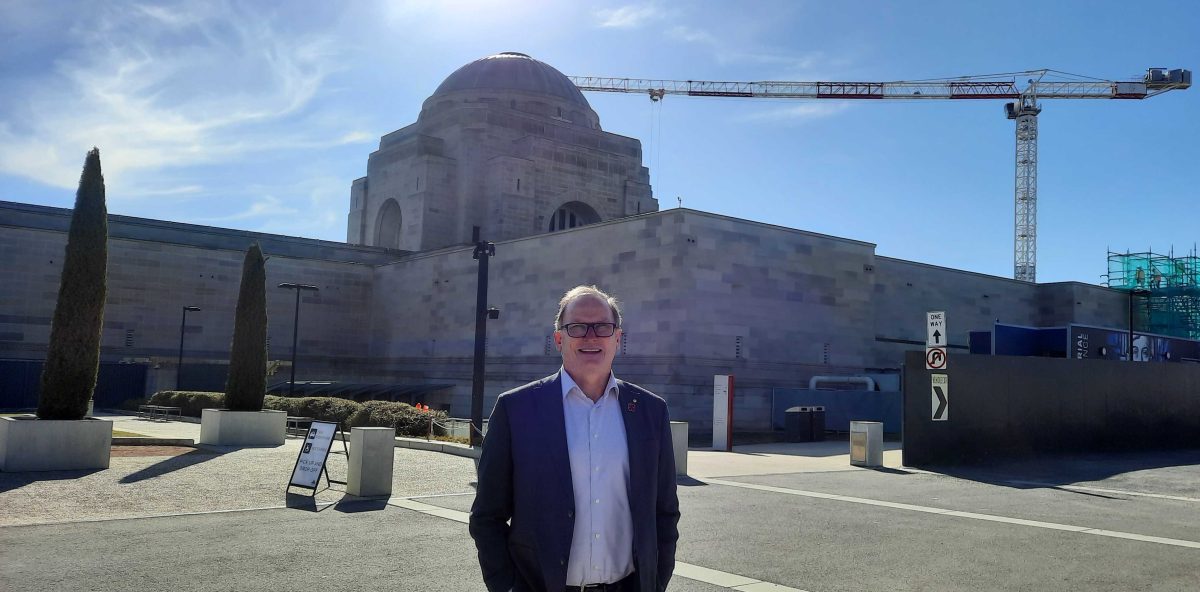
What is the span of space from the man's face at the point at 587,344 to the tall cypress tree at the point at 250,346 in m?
18.1

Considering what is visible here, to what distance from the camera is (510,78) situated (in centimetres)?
5828

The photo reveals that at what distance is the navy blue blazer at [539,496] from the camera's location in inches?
152

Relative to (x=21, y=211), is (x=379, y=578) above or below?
below

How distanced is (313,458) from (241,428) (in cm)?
780

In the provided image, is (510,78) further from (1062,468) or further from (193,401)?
(1062,468)

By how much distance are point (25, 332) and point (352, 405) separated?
84.6 feet

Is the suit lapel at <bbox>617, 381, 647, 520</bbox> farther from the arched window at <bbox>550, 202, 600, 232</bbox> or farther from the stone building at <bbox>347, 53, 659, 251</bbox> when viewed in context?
the arched window at <bbox>550, 202, 600, 232</bbox>

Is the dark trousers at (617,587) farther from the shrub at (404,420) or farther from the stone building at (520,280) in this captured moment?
the stone building at (520,280)

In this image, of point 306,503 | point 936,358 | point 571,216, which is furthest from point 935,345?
point 571,216

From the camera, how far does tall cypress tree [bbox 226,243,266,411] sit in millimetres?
20672

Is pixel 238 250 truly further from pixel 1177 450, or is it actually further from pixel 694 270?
pixel 1177 450

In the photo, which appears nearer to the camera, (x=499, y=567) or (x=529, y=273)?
(x=499, y=567)

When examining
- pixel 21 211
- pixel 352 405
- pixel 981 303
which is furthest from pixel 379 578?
pixel 21 211

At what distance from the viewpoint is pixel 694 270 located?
3359 centimetres
